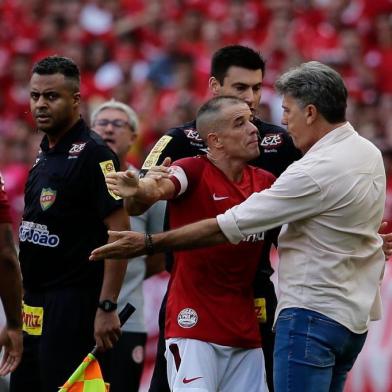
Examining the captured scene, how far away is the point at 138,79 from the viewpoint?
15625 mm

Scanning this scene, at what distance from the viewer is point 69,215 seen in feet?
23.2

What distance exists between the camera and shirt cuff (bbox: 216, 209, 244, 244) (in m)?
5.94

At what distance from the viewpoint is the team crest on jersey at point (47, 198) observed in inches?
279

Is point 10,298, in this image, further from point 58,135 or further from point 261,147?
point 261,147

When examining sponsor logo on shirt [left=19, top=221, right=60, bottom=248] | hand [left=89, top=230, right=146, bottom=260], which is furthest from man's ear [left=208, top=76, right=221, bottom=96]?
hand [left=89, top=230, right=146, bottom=260]

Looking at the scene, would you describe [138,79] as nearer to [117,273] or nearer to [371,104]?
[371,104]

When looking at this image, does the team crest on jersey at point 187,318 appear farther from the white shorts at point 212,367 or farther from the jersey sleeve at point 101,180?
the jersey sleeve at point 101,180

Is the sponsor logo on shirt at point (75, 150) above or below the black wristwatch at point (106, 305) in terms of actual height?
above

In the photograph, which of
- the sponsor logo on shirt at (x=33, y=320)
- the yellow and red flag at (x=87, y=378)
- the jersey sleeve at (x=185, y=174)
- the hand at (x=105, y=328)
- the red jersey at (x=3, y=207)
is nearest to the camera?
the jersey sleeve at (x=185, y=174)

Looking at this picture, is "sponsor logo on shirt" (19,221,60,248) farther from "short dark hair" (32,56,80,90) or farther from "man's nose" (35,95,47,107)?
"short dark hair" (32,56,80,90)

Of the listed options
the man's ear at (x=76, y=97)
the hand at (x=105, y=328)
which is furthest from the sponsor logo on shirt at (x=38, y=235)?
the man's ear at (x=76, y=97)

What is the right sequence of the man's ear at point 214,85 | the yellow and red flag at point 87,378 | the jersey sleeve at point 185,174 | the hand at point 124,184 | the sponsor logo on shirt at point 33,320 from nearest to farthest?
the hand at point 124,184, the jersey sleeve at point 185,174, the yellow and red flag at point 87,378, the sponsor logo on shirt at point 33,320, the man's ear at point 214,85

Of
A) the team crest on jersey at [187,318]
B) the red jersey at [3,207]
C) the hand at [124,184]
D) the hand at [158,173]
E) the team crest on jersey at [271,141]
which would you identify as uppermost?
the team crest on jersey at [271,141]

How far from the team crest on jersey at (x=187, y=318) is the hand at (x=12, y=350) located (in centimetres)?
119
